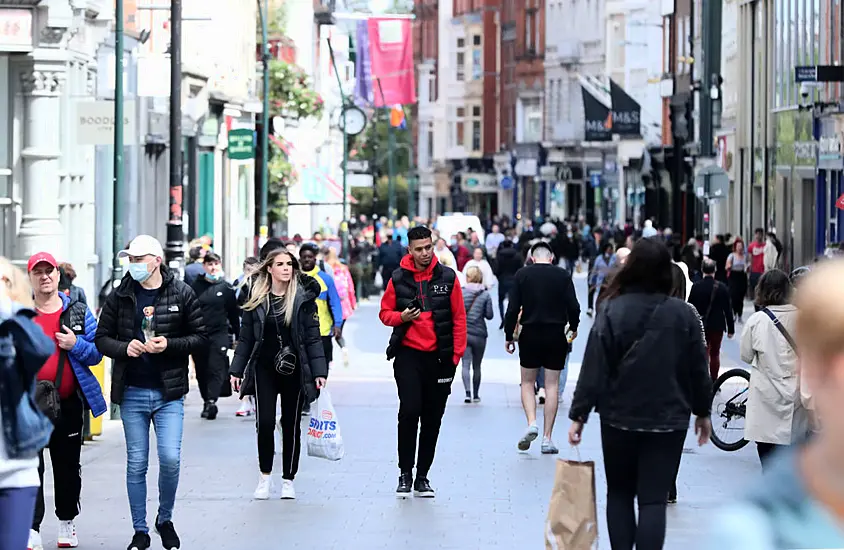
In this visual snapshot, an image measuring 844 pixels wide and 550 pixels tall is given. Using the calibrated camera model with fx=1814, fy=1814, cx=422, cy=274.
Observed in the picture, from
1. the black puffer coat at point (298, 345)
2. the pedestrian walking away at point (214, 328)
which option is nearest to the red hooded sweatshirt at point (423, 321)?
the black puffer coat at point (298, 345)

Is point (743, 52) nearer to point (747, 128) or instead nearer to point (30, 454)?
point (747, 128)

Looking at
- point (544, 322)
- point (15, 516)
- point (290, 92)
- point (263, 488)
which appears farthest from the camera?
point (290, 92)

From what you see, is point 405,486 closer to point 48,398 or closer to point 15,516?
point 48,398

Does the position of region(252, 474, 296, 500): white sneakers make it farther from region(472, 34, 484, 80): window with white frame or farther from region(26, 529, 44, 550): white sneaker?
region(472, 34, 484, 80): window with white frame

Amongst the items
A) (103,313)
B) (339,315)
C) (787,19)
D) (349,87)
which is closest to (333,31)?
(349,87)

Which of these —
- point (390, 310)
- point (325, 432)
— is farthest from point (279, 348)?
point (390, 310)

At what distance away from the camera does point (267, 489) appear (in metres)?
12.8

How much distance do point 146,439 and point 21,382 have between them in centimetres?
372

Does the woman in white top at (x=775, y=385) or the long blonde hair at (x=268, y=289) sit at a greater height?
the long blonde hair at (x=268, y=289)

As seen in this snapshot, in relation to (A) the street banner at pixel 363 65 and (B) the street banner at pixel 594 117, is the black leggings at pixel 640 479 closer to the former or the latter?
(A) the street banner at pixel 363 65

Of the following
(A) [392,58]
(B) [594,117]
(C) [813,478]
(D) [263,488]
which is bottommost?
(D) [263,488]

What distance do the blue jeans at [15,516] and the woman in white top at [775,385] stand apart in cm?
551

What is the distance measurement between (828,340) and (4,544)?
4.24m

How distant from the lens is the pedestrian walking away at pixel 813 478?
2.71 m
